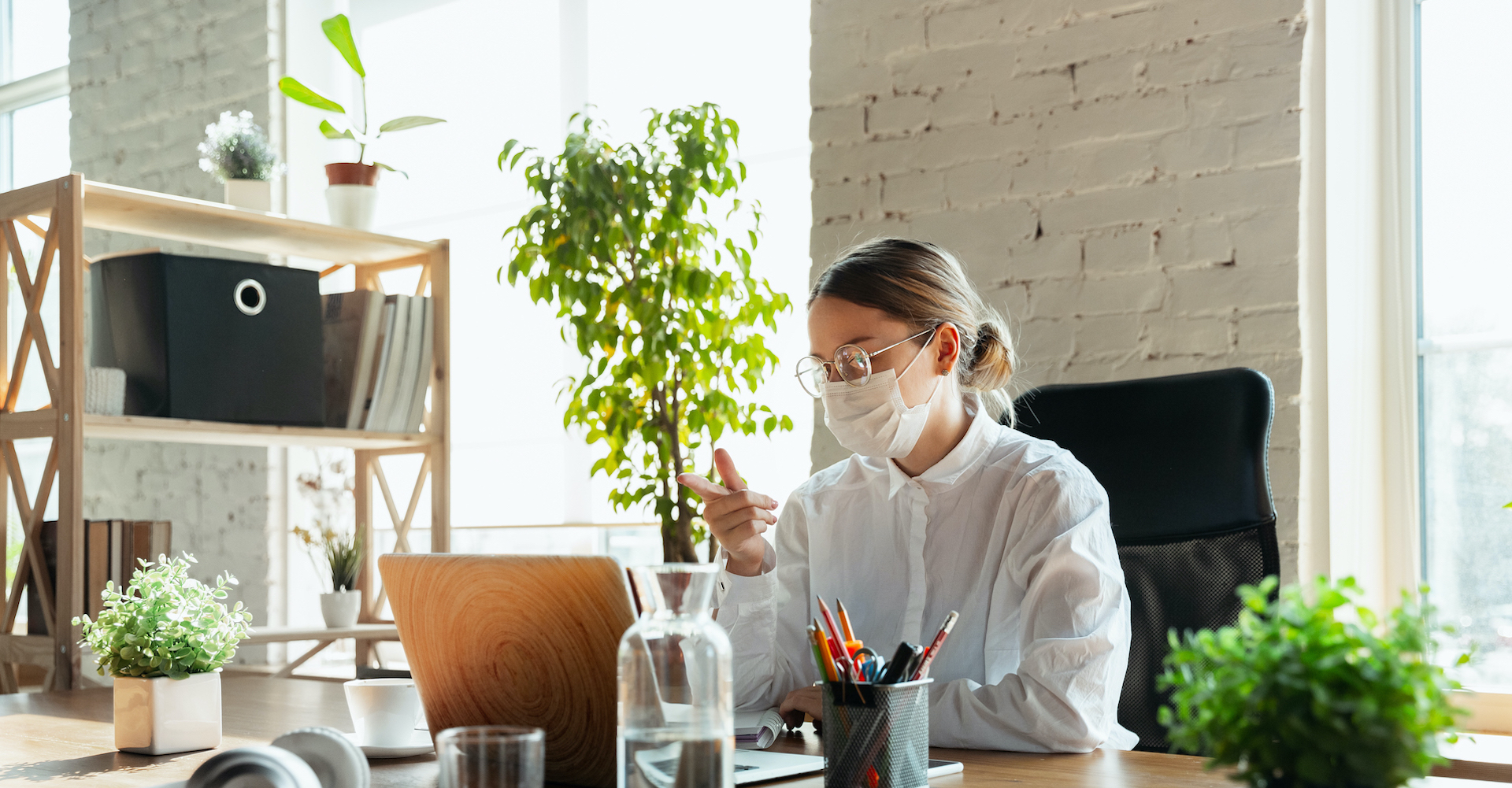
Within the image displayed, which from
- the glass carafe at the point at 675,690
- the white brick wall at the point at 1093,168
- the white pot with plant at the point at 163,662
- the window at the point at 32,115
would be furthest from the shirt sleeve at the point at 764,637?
the window at the point at 32,115

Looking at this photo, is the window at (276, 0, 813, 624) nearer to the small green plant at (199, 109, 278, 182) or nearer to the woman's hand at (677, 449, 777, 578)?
the small green plant at (199, 109, 278, 182)

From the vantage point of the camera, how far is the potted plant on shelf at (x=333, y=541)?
2723mm

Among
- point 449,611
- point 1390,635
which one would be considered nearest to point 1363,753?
point 1390,635

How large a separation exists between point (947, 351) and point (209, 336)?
4.61ft

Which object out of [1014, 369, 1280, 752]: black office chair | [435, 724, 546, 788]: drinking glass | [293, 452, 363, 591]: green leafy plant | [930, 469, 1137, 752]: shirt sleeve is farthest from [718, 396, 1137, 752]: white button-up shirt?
[293, 452, 363, 591]: green leafy plant

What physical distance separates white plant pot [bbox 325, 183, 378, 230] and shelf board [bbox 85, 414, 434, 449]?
42 cm

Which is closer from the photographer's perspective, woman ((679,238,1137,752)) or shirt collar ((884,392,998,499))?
woman ((679,238,1137,752))

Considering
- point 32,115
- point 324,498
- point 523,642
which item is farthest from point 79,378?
point 32,115

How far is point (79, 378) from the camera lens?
2.08 metres

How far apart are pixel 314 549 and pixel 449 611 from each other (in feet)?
9.00

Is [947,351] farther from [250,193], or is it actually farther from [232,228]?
[250,193]

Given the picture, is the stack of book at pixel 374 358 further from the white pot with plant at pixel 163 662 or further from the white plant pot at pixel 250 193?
the white pot with plant at pixel 163 662

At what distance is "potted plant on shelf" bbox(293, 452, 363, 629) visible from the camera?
8.93 ft

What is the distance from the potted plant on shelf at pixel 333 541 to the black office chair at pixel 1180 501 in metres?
1.71
